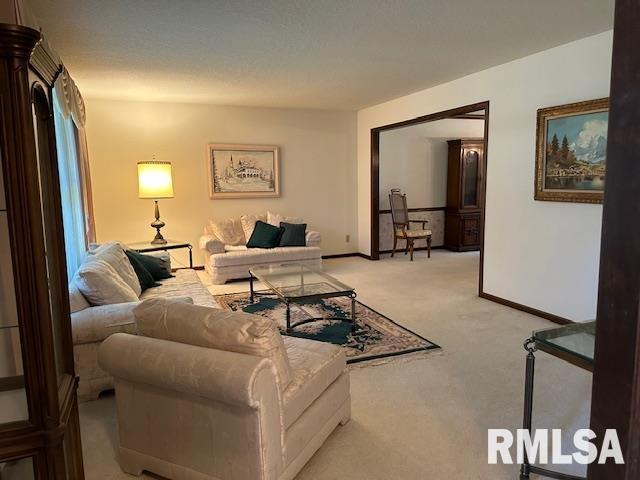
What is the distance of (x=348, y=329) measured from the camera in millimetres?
3842

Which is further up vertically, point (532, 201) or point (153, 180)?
point (153, 180)

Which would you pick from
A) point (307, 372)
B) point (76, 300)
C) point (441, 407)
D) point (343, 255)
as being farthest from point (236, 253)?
point (307, 372)

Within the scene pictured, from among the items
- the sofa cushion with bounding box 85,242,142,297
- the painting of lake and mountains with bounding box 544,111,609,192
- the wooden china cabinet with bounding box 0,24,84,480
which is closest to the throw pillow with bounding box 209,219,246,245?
the sofa cushion with bounding box 85,242,142,297

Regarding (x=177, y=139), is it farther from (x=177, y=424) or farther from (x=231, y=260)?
(x=177, y=424)

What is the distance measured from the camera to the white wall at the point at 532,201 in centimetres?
365

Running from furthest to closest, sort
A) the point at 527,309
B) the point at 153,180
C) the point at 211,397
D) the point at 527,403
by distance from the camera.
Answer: the point at 153,180, the point at 527,309, the point at 527,403, the point at 211,397

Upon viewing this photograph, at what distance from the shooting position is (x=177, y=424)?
184cm

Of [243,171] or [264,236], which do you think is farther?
[243,171]

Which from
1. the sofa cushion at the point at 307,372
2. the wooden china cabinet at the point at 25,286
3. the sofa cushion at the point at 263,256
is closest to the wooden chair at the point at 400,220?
the sofa cushion at the point at 263,256

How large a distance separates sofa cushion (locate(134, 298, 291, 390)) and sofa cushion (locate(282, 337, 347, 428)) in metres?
0.07

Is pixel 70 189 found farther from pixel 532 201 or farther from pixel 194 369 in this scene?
pixel 532 201

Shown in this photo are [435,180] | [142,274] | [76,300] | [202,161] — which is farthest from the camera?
[435,180]

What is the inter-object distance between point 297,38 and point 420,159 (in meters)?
4.97

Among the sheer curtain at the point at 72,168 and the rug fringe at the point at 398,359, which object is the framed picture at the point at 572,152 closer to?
the rug fringe at the point at 398,359
